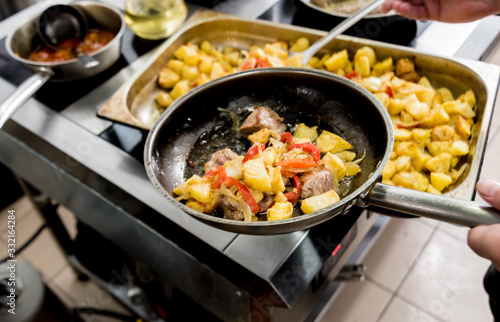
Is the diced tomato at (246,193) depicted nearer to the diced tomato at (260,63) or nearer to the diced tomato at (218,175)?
the diced tomato at (218,175)

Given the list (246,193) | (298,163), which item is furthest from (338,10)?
(246,193)

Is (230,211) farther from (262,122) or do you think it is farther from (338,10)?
(338,10)

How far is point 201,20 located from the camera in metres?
1.63

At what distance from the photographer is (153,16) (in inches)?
61.9

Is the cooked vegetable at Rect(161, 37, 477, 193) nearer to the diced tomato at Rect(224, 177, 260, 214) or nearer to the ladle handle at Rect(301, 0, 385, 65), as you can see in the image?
the ladle handle at Rect(301, 0, 385, 65)

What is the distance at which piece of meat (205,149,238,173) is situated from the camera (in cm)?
98

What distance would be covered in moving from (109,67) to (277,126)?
0.86 meters

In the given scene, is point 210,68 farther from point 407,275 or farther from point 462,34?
point 407,275

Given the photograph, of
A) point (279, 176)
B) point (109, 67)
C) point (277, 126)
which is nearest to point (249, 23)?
point (109, 67)

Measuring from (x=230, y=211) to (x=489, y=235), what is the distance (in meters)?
0.50

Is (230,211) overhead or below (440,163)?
overhead

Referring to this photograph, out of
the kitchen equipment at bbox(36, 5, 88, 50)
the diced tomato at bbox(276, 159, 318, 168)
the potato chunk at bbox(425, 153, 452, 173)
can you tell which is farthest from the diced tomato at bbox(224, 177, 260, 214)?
the kitchen equipment at bbox(36, 5, 88, 50)

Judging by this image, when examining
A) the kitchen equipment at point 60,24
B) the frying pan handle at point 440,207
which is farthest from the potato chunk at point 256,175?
the kitchen equipment at point 60,24

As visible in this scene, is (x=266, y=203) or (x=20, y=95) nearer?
(x=266, y=203)
